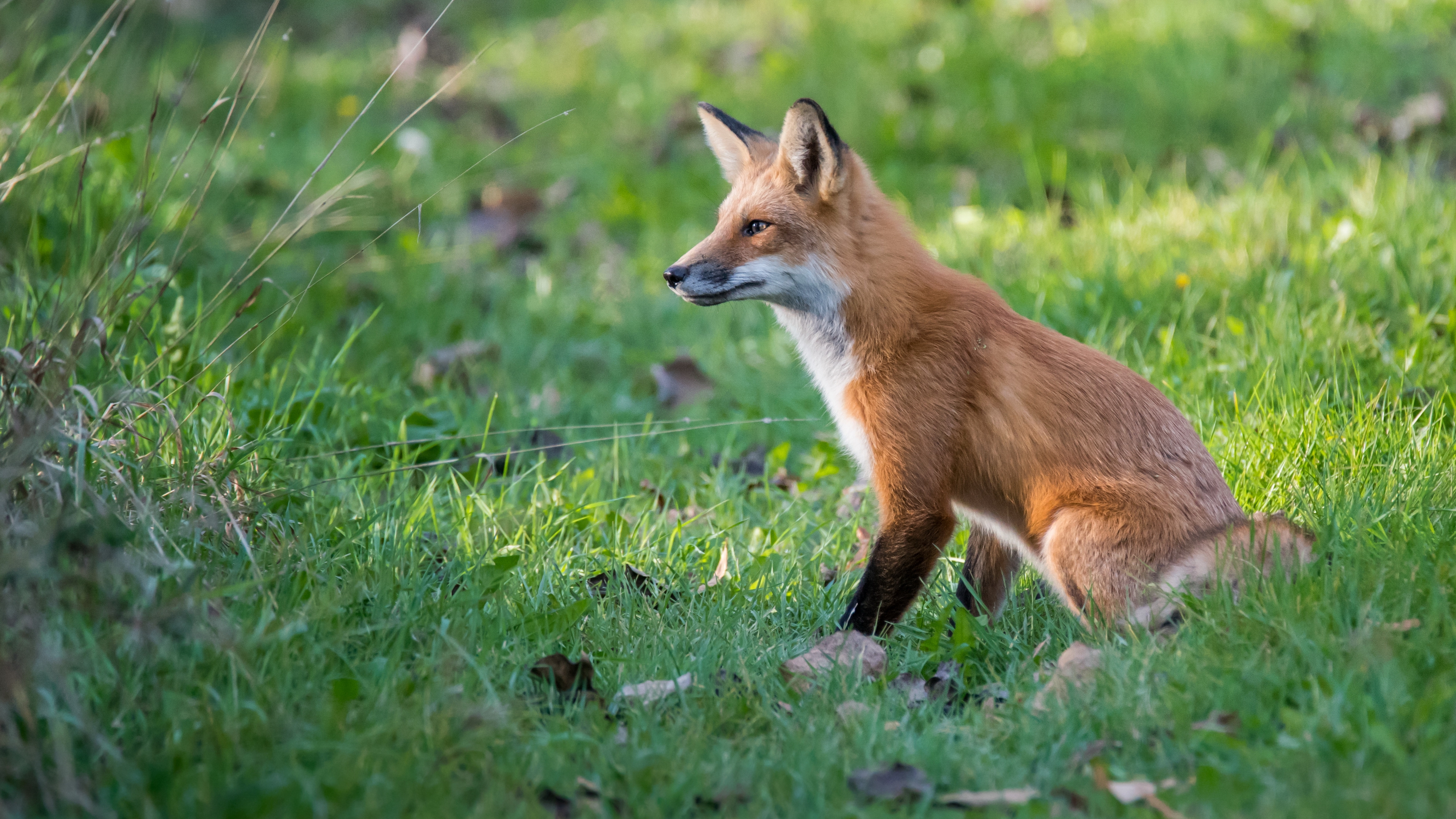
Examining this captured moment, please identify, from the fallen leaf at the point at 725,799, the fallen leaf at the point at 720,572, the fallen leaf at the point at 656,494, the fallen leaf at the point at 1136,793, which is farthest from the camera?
the fallen leaf at the point at 656,494

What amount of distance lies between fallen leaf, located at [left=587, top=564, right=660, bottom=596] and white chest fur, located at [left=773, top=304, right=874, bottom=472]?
2.62 ft

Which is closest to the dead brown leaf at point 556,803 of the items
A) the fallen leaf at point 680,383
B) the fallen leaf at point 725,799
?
the fallen leaf at point 725,799

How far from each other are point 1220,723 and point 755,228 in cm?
Answer: 210

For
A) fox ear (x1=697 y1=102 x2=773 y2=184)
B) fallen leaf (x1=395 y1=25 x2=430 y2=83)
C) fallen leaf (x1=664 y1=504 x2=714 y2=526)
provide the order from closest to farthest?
1. fox ear (x1=697 y1=102 x2=773 y2=184)
2. fallen leaf (x1=664 y1=504 x2=714 y2=526)
3. fallen leaf (x1=395 y1=25 x2=430 y2=83)

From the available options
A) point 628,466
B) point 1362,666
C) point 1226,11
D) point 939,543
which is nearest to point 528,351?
point 628,466

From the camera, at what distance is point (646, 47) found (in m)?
9.71

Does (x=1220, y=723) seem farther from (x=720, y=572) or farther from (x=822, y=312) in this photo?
(x=822, y=312)

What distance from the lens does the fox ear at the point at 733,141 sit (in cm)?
407

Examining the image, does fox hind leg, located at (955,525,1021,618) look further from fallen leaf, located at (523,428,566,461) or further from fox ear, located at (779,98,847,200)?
fallen leaf, located at (523,428,566,461)

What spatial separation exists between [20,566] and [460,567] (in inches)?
52.6

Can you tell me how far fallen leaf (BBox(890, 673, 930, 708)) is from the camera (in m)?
3.10

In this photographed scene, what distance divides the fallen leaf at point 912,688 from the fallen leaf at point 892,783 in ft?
1.69

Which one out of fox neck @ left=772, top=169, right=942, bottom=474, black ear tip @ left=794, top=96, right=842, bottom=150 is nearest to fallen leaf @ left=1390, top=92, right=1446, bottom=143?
fox neck @ left=772, top=169, right=942, bottom=474

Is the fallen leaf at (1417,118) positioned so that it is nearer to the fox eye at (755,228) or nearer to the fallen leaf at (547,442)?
the fox eye at (755,228)
